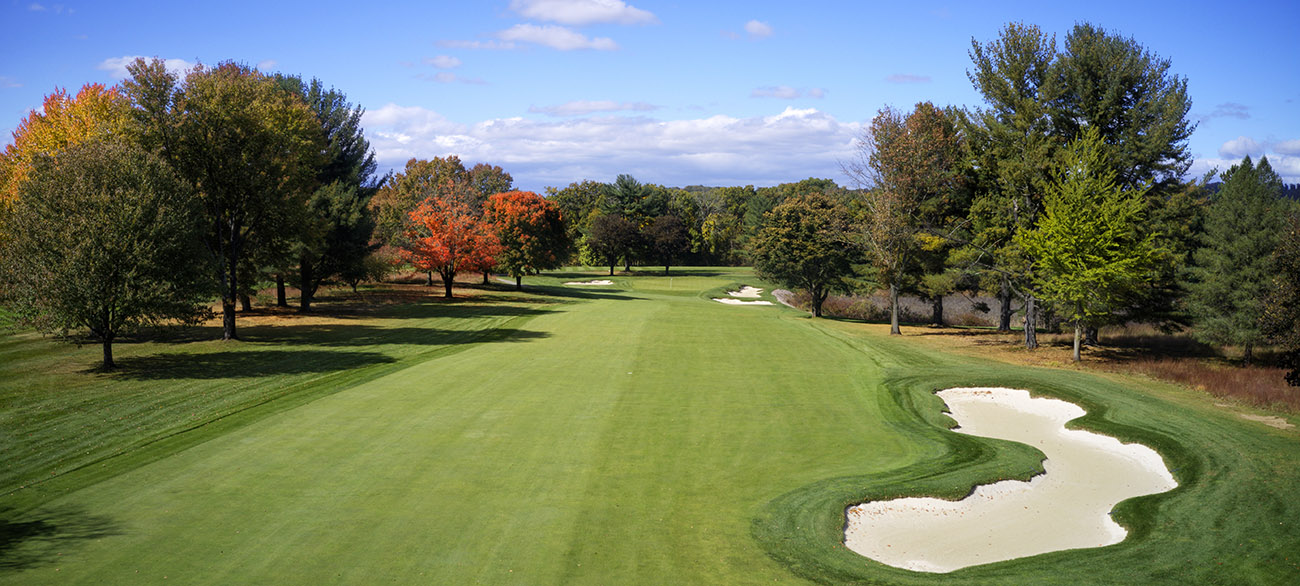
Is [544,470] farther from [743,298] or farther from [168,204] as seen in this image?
[743,298]

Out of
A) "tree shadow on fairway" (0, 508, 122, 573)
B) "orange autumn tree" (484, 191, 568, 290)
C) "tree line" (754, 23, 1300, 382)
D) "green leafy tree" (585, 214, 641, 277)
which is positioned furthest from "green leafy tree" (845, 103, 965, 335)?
"green leafy tree" (585, 214, 641, 277)

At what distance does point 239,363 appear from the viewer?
2423 cm

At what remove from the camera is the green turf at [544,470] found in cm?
1000

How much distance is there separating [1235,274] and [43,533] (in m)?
45.2

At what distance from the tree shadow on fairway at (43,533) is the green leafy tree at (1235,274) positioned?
41.6 meters

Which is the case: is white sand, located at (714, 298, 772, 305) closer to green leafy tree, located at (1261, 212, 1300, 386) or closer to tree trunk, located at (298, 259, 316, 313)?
tree trunk, located at (298, 259, 316, 313)

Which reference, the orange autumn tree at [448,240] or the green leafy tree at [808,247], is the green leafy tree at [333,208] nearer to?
the orange autumn tree at [448,240]

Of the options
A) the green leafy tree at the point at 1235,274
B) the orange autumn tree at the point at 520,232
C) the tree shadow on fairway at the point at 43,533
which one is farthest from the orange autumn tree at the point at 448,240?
the green leafy tree at the point at 1235,274

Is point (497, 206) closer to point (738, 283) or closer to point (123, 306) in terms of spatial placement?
point (738, 283)

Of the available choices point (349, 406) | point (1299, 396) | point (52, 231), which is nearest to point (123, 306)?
point (52, 231)

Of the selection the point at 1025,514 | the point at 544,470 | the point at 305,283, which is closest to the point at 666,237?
the point at 305,283

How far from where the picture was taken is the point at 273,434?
51.6 ft

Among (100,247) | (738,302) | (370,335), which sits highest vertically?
(100,247)

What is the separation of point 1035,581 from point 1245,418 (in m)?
14.5
